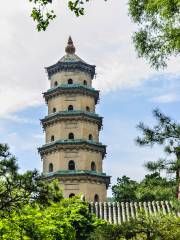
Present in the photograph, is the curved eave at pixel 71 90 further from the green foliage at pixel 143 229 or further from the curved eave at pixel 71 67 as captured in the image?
the green foliage at pixel 143 229

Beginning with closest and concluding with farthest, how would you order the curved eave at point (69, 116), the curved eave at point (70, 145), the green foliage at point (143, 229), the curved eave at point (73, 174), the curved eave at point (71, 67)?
the green foliage at point (143, 229), the curved eave at point (73, 174), the curved eave at point (70, 145), the curved eave at point (69, 116), the curved eave at point (71, 67)

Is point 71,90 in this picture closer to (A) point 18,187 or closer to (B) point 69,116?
(B) point 69,116

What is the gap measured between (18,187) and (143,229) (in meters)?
4.69

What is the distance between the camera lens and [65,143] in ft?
111

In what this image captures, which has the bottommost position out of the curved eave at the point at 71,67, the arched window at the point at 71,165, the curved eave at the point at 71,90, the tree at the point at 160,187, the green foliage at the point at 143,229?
the green foliage at the point at 143,229

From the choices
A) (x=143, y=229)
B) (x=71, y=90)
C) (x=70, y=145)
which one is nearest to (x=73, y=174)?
(x=70, y=145)

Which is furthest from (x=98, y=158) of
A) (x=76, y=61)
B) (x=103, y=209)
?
(x=103, y=209)

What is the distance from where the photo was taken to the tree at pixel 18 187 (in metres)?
7.67

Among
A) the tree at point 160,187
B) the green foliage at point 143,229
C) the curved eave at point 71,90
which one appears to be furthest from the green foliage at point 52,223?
the curved eave at point 71,90

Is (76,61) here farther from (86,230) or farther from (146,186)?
(146,186)

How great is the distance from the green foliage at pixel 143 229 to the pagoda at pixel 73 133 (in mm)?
20076

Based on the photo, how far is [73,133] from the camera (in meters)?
34.7

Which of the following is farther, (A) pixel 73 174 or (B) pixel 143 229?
(A) pixel 73 174

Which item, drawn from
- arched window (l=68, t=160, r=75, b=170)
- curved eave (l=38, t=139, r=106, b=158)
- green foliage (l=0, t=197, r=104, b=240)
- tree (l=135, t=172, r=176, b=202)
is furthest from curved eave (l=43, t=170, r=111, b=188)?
tree (l=135, t=172, r=176, b=202)
